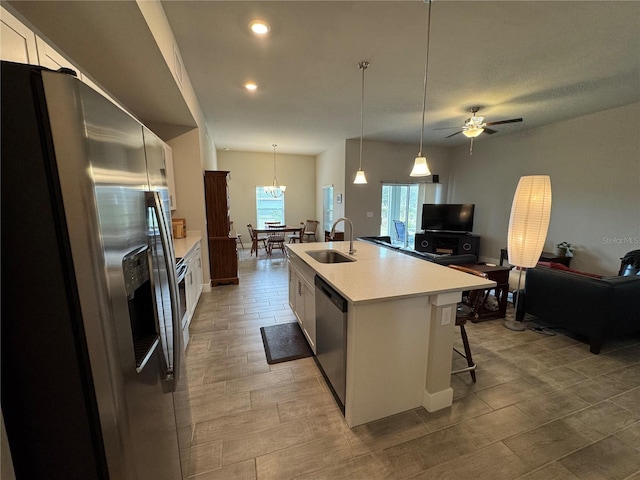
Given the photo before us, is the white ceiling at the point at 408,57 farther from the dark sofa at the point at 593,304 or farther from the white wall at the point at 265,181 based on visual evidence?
the white wall at the point at 265,181

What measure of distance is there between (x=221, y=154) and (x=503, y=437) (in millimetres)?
8285

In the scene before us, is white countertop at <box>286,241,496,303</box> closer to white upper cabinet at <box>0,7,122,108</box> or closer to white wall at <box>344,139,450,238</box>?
white upper cabinet at <box>0,7,122,108</box>

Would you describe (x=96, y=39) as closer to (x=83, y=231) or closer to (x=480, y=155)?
(x=83, y=231)

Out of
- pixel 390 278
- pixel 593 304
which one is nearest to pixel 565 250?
pixel 593 304

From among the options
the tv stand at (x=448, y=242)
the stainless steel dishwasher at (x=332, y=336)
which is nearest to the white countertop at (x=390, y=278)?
the stainless steel dishwasher at (x=332, y=336)

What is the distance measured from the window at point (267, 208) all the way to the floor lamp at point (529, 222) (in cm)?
638

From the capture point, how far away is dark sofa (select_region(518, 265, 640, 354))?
2.49 m

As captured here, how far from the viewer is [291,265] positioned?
3.11 meters

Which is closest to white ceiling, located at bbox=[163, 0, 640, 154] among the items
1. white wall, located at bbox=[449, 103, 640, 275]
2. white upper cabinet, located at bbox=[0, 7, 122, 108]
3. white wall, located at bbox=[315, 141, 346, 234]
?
white wall, located at bbox=[449, 103, 640, 275]

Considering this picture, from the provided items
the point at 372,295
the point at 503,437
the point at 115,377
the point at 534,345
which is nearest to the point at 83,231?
the point at 115,377

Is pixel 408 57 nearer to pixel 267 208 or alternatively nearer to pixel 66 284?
pixel 66 284

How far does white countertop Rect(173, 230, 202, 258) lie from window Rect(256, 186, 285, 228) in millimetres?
4185

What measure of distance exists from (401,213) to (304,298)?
5892mm

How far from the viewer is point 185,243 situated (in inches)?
132
